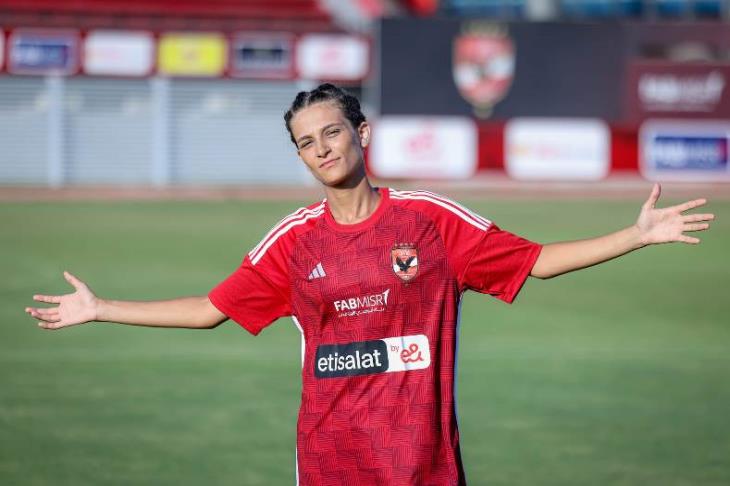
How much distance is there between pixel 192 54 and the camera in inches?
1206

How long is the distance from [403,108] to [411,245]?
2575 centimetres

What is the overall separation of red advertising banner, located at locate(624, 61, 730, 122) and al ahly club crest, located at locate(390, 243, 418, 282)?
27029 mm

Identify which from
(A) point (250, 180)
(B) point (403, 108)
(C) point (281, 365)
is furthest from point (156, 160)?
(C) point (281, 365)

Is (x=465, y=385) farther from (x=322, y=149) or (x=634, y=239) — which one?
(x=322, y=149)

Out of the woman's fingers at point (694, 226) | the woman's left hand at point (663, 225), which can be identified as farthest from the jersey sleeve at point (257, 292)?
the woman's fingers at point (694, 226)

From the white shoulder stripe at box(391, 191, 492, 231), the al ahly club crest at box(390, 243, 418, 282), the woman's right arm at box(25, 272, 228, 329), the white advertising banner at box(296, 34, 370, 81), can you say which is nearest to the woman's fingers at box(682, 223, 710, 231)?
the white shoulder stripe at box(391, 191, 492, 231)

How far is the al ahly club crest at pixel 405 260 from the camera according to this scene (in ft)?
13.3

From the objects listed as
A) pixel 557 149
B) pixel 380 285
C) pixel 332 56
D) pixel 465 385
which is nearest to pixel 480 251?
pixel 380 285

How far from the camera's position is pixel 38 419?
8.40 m

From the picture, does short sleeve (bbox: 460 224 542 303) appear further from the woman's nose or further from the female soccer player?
the woman's nose

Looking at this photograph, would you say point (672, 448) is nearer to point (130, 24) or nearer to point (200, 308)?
point (200, 308)

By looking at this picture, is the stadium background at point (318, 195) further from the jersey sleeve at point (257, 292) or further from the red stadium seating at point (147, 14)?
the jersey sleeve at point (257, 292)

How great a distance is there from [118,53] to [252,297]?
27308 millimetres

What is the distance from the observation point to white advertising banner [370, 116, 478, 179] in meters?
29.4
